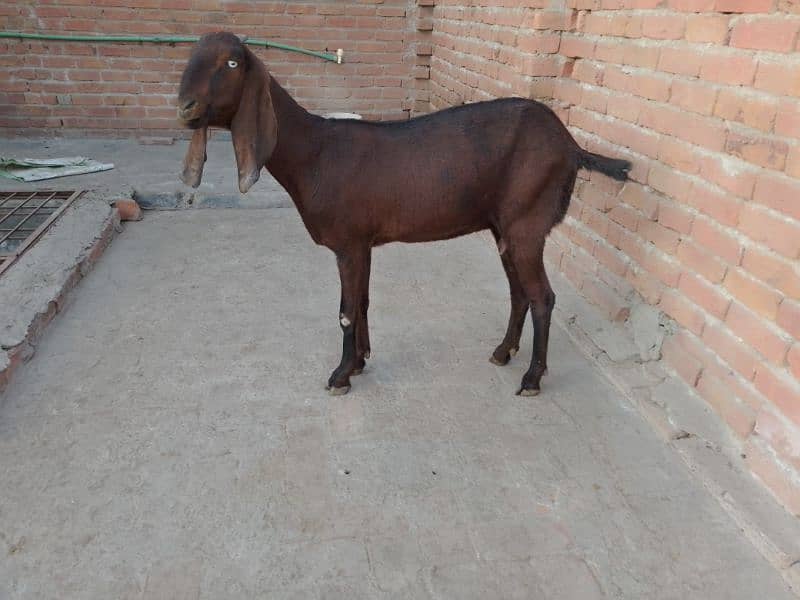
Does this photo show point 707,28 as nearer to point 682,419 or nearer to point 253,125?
point 682,419

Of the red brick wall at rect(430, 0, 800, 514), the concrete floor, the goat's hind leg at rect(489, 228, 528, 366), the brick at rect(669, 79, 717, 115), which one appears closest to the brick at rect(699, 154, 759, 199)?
the red brick wall at rect(430, 0, 800, 514)

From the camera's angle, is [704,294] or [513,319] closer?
[704,294]

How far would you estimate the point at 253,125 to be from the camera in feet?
9.36

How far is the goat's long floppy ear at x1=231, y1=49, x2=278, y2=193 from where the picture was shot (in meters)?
2.82

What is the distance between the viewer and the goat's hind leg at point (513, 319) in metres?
3.59

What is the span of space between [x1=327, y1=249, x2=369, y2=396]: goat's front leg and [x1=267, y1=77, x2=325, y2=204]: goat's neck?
44 cm

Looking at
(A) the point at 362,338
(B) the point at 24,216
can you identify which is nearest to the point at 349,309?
(A) the point at 362,338

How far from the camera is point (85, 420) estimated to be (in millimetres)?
3121

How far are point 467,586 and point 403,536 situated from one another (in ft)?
1.08


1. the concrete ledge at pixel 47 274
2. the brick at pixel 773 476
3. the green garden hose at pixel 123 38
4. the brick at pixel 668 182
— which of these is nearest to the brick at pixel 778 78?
the brick at pixel 668 182

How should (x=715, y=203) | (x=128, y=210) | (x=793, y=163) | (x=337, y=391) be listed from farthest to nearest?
(x=128, y=210) → (x=337, y=391) → (x=715, y=203) → (x=793, y=163)

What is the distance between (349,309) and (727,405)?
1.93 meters

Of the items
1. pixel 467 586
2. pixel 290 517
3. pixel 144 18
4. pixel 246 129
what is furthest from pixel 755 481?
pixel 144 18

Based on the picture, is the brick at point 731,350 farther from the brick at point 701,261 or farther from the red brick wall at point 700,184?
the brick at point 701,261
